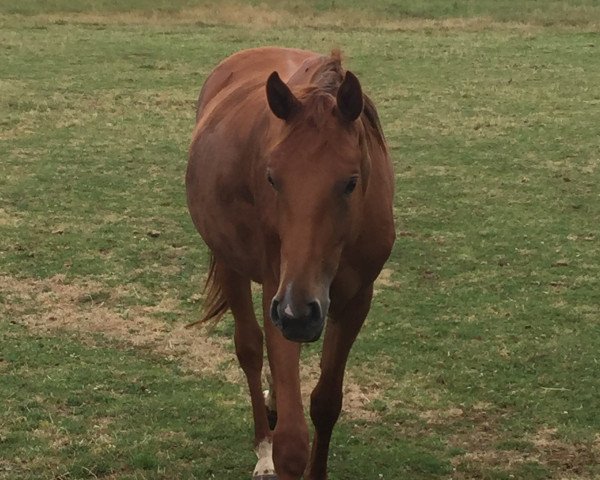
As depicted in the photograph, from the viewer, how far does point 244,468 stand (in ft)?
12.9

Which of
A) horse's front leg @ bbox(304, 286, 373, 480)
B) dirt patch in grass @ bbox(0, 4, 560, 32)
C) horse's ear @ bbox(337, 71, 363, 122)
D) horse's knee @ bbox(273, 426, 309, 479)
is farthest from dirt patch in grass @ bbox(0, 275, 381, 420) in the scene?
dirt patch in grass @ bbox(0, 4, 560, 32)

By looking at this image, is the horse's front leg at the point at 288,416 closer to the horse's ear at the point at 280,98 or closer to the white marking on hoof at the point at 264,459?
the white marking on hoof at the point at 264,459

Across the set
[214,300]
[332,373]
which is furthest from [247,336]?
[332,373]

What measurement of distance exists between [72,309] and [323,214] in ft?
10.7

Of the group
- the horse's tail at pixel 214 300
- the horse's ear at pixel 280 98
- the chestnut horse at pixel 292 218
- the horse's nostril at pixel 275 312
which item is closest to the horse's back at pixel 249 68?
the chestnut horse at pixel 292 218

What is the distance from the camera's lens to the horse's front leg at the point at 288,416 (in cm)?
318

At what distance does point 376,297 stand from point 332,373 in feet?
7.08

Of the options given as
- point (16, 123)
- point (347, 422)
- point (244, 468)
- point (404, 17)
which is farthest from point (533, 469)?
point (404, 17)

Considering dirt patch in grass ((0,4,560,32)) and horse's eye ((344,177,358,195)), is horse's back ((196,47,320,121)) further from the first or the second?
dirt patch in grass ((0,4,560,32))

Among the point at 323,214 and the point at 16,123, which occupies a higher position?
the point at 323,214

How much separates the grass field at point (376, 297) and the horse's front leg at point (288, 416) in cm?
71

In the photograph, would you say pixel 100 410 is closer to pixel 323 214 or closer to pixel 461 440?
pixel 461 440

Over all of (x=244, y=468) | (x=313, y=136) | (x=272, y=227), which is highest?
(x=313, y=136)

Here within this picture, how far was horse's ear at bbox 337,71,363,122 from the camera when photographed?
8.84ft
